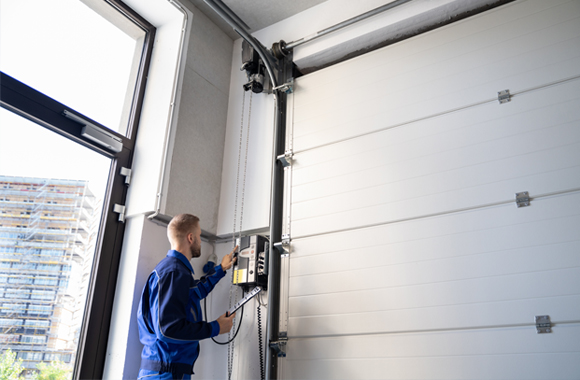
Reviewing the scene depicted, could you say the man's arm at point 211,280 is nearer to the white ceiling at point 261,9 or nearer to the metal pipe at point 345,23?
the metal pipe at point 345,23

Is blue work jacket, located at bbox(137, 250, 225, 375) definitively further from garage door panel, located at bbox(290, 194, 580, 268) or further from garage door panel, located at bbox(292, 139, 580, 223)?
garage door panel, located at bbox(292, 139, 580, 223)

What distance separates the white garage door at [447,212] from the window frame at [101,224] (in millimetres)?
1362

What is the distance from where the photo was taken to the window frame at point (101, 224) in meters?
3.17

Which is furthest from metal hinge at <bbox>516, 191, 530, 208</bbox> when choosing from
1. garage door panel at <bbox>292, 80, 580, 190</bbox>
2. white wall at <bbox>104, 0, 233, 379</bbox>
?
white wall at <bbox>104, 0, 233, 379</bbox>

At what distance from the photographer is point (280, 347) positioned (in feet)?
11.1

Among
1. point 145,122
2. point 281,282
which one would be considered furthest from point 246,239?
point 145,122

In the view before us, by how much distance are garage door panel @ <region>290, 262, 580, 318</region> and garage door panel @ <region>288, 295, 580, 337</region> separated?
32mm

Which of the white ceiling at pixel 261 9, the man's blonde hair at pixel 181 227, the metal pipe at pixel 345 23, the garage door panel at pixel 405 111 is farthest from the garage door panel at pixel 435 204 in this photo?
the white ceiling at pixel 261 9

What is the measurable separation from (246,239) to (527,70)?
249cm

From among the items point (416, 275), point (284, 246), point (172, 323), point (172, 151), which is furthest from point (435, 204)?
point (172, 151)

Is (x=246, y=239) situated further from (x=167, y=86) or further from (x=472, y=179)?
(x=472, y=179)

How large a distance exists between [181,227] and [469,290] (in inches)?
78.1

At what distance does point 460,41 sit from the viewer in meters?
3.52

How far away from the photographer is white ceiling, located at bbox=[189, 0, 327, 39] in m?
4.45
